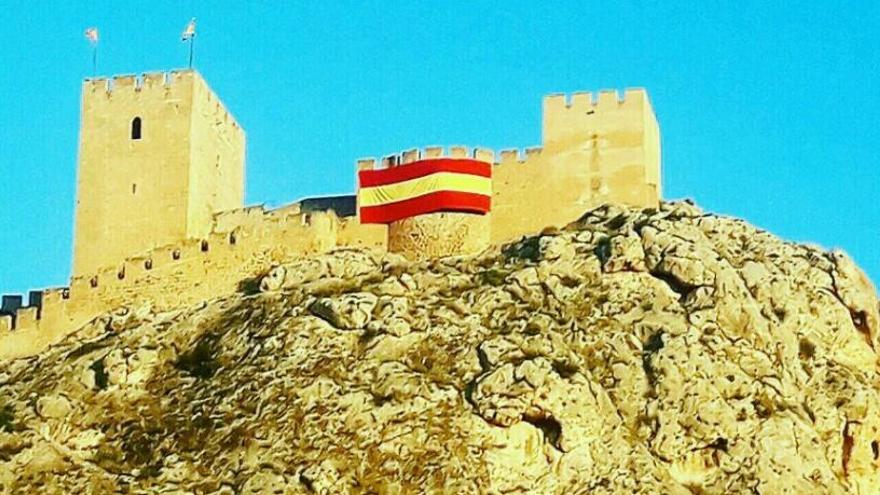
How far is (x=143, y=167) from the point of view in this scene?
185 ft

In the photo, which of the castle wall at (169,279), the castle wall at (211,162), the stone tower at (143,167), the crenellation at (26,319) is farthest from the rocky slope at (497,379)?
the castle wall at (211,162)

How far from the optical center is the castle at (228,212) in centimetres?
5412

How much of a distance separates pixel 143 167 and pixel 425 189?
8.79 metres

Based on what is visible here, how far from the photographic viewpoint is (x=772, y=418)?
4775 cm

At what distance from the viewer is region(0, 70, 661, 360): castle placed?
54125 mm

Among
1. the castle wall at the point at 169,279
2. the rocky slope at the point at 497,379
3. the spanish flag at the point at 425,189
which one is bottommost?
the rocky slope at the point at 497,379

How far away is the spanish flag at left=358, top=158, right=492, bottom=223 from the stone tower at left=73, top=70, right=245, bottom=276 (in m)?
5.30

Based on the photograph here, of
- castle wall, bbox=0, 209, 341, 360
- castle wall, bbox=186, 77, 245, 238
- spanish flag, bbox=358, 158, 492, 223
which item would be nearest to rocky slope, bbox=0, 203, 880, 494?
castle wall, bbox=0, 209, 341, 360

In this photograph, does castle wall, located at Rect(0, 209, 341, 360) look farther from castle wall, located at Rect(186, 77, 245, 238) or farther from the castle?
castle wall, located at Rect(186, 77, 245, 238)

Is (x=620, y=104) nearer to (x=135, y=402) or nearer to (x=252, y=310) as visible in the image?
(x=252, y=310)

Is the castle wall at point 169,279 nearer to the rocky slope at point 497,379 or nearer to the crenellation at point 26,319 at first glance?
the crenellation at point 26,319

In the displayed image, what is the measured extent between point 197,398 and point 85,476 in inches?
152

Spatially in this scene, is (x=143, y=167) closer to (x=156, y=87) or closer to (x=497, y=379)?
(x=156, y=87)

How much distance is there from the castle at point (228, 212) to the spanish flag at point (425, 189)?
227 mm
